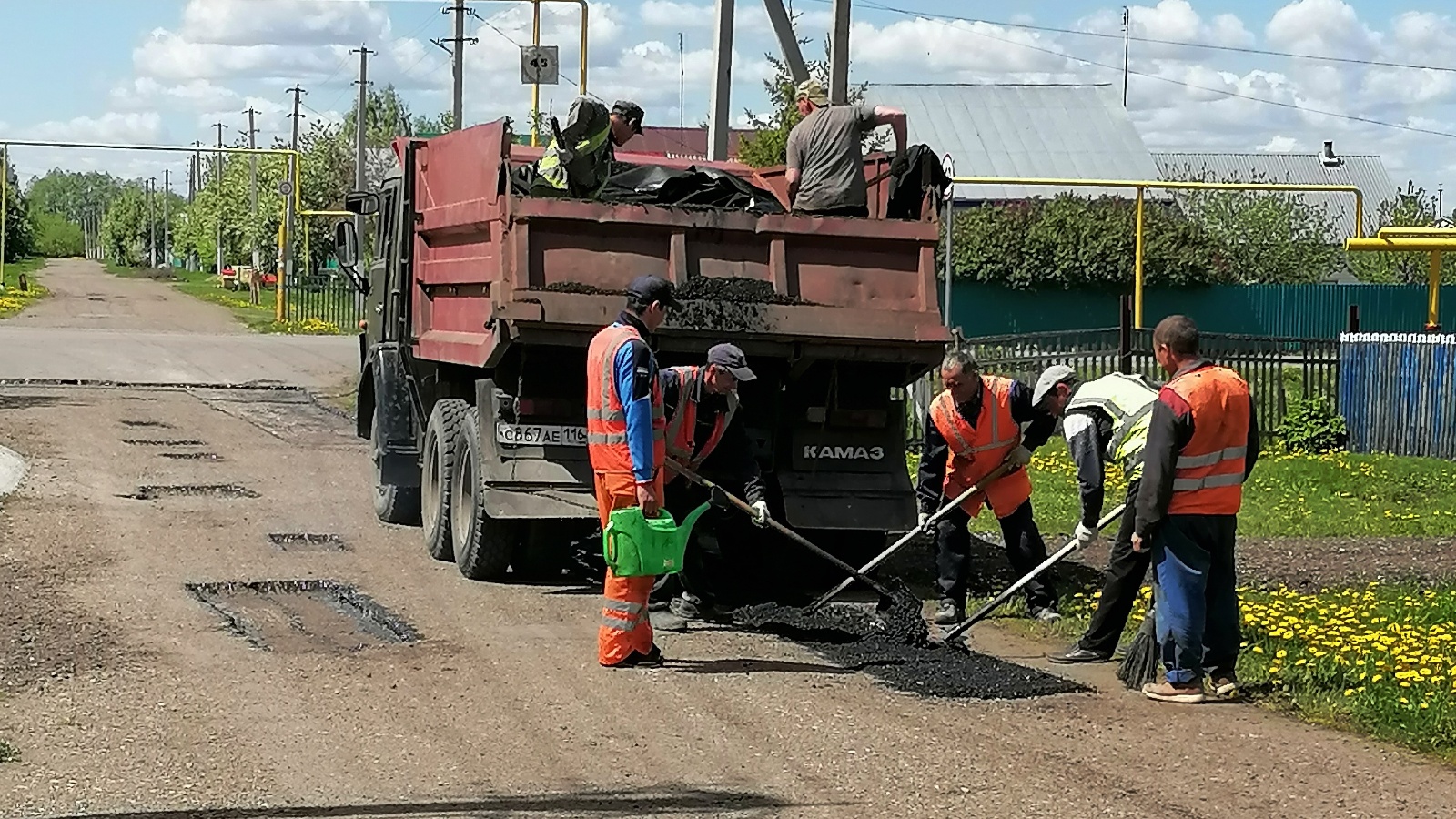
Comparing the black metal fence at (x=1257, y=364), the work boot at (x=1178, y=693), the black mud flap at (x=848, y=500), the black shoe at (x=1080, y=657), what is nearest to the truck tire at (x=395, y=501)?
the black mud flap at (x=848, y=500)

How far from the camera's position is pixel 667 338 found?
9.68 metres

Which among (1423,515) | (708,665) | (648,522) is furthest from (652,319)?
(1423,515)

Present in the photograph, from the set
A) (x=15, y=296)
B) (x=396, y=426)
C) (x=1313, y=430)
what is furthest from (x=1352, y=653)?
(x=15, y=296)

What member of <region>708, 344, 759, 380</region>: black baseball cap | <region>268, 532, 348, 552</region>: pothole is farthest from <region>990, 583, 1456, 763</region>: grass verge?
<region>268, 532, 348, 552</region>: pothole

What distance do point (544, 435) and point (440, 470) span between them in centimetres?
131

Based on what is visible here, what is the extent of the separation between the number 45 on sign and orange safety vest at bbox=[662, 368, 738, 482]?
2026 centimetres

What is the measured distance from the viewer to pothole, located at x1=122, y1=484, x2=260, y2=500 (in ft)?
46.6

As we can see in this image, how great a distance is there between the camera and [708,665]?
839 cm

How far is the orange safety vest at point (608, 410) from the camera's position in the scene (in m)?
8.34

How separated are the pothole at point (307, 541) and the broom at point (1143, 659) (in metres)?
5.48

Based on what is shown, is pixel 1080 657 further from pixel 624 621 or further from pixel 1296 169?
pixel 1296 169

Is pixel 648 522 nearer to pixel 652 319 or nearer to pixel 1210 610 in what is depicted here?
pixel 652 319

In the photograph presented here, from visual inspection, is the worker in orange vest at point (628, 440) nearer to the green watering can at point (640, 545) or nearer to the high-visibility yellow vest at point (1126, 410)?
the green watering can at point (640, 545)

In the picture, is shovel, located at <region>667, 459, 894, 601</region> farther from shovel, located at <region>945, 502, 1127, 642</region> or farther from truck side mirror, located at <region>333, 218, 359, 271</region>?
truck side mirror, located at <region>333, 218, 359, 271</region>
